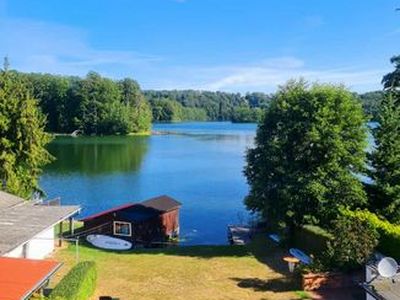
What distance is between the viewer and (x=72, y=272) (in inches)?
696

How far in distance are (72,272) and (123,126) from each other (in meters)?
135

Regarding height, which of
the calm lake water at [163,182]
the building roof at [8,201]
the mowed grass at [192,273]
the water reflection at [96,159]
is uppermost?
the building roof at [8,201]

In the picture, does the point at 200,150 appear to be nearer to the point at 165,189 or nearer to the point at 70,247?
the point at 165,189

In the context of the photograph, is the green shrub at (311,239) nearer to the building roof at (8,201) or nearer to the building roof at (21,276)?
the building roof at (21,276)

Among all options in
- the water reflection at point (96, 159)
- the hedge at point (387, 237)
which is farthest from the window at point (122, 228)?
the water reflection at point (96, 159)

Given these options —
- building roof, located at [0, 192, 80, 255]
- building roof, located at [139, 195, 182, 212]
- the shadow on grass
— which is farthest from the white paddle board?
the shadow on grass

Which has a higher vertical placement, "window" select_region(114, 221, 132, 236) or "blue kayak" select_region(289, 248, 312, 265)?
"blue kayak" select_region(289, 248, 312, 265)

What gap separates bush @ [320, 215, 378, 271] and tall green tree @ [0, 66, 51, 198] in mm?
21868

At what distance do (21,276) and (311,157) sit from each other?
1646cm

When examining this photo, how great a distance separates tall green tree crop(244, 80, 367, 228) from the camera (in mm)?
25812

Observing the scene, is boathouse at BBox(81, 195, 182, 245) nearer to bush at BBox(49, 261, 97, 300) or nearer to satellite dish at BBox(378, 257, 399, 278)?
bush at BBox(49, 261, 97, 300)

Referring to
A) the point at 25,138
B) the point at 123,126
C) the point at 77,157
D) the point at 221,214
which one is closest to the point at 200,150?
the point at 77,157

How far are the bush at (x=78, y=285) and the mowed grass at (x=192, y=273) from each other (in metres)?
0.96

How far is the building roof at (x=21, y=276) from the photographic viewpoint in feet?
45.2
